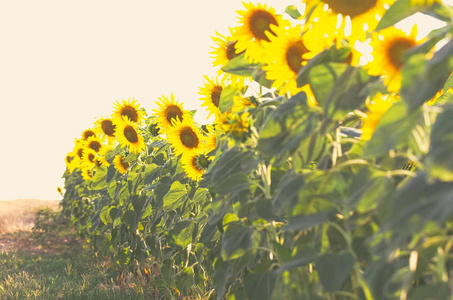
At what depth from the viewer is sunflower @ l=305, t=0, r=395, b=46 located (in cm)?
194

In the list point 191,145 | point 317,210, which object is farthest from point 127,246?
point 317,210

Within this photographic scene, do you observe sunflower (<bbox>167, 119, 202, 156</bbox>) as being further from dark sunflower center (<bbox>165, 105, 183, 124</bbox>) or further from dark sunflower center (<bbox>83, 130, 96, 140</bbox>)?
dark sunflower center (<bbox>83, 130, 96, 140</bbox>)

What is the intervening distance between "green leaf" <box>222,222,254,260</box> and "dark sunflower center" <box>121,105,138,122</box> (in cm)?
321

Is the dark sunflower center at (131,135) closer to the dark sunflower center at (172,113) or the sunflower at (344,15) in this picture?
the dark sunflower center at (172,113)

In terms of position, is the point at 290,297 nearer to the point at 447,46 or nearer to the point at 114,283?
the point at 447,46

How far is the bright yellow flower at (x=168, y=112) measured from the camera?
13.6ft

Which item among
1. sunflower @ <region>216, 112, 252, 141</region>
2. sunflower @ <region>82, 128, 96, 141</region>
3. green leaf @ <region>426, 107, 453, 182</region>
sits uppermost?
sunflower @ <region>82, 128, 96, 141</region>

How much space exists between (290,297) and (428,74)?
2.92ft

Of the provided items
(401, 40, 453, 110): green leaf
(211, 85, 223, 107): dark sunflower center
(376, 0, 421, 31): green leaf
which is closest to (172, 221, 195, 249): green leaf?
(211, 85, 223, 107): dark sunflower center

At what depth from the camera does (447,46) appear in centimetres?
114

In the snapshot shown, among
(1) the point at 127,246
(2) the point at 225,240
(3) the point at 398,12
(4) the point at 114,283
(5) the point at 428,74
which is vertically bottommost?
(4) the point at 114,283

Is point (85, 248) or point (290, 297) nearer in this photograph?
point (290, 297)

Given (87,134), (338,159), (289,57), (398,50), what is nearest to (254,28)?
(289,57)

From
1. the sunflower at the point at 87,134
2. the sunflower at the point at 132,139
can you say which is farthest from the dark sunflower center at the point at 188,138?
the sunflower at the point at 87,134
